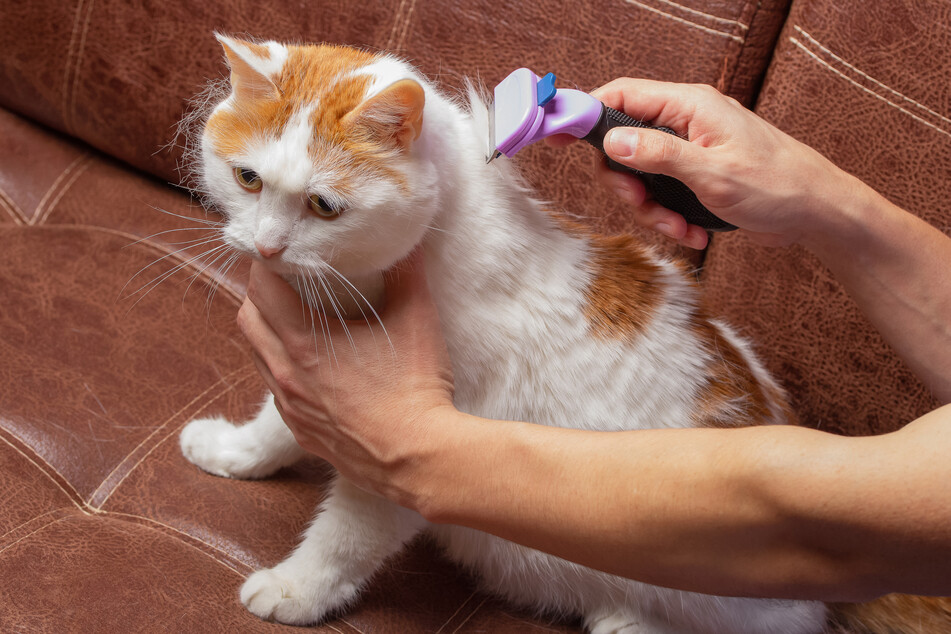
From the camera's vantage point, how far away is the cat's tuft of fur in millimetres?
790

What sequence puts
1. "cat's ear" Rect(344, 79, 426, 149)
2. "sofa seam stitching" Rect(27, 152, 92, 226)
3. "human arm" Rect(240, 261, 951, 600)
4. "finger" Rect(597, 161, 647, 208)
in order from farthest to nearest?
"sofa seam stitching" Rect(27, 152, 92, 226) < "finger" Rect(597, 161, 647, 208) < "cat's ear" Rect(344, 79, 426, 149) < "human arm" Rect(240, 261, 951, 600)

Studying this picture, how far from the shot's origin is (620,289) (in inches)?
38.4

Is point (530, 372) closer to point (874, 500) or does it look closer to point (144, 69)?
point (874, 500)

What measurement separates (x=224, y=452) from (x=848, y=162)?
39.3 inches

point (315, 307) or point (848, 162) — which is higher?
point (848, 162)

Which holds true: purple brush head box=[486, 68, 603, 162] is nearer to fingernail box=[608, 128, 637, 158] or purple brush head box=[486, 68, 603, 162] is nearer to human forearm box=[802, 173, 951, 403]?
fingernail box=[608, 128, 637, 158]

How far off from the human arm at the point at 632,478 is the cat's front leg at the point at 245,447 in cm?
17

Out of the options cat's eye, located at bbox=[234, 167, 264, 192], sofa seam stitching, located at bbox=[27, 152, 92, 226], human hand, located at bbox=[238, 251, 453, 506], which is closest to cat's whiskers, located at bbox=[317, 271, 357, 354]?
human hand, located at bbox=[238, 251, 453, 506]

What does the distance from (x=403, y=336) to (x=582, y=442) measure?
26cm

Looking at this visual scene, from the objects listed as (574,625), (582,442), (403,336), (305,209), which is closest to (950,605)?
(574,625)

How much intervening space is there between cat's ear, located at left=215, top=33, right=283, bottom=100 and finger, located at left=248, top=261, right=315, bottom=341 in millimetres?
199

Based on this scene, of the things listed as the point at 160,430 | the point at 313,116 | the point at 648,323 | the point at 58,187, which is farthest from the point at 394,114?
the point at 58,187

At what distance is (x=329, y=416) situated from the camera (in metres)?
0.86

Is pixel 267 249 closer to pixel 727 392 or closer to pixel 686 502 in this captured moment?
pixel 686 502
